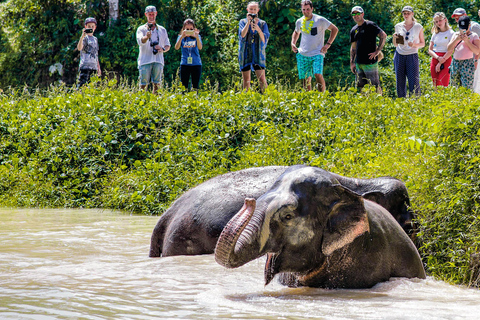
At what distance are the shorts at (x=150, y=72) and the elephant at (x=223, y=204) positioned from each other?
8119 mm

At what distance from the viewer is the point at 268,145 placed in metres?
9.45

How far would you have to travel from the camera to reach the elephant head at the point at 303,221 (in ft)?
14.1

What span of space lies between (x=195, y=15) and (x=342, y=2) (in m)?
4.35

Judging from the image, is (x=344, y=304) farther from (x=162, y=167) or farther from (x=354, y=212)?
(x=162, y=167)

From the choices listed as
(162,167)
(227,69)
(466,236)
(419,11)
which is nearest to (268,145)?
(162,167)

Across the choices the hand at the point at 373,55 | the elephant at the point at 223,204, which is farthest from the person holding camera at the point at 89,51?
the elephant at the point at 223,204

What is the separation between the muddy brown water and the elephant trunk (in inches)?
11.9

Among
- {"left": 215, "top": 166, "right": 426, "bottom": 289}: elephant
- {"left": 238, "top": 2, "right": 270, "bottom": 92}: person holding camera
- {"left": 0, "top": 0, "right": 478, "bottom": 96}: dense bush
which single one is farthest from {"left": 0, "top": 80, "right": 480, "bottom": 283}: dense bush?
{"left": 0, "top": 0, "right": 478, "bottom": 96}: dense bush

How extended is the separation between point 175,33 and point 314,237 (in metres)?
16.3

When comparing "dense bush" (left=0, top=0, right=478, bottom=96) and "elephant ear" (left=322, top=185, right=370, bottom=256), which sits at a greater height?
"dense bush" (left=0, top=0, right=478, bottom=96)

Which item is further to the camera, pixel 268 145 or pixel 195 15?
pixel 195 15

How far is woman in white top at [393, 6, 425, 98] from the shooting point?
1273 cm

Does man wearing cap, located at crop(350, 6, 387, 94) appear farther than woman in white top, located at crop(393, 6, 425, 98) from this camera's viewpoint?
Yes

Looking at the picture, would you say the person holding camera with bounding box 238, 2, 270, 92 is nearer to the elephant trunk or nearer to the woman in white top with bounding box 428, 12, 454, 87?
the woman in white top with bounding box 428, 12, 454, 87
